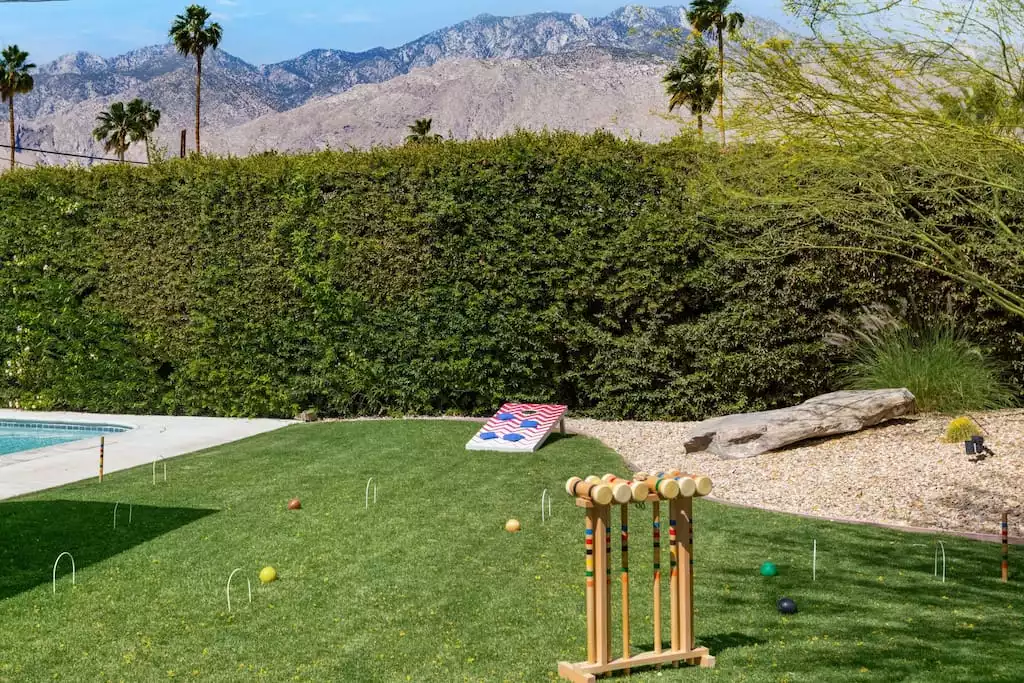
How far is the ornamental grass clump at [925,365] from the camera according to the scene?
42.4 ft

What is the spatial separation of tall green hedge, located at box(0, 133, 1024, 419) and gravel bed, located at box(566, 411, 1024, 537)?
2312 mm

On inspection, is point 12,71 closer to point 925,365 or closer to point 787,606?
point 925,365

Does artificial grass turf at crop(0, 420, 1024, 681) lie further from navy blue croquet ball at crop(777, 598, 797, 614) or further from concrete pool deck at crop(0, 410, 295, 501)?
concrete pool deck at crop(0, 410, 295, 501)

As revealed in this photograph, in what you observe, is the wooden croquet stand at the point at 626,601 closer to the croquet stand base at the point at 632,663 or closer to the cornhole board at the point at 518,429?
the croquet stand base at the point at 632,663

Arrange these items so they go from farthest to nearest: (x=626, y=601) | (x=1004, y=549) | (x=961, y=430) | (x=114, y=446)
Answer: (x=114, y=446) → (x=961, y=430) → (x=1004, y=549) → (x=626, y=601)

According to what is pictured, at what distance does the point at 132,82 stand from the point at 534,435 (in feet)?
654

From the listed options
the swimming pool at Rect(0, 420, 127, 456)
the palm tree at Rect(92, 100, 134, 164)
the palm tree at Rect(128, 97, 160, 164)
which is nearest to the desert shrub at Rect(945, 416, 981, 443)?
the swimming pool at Rect(0, 420, 127, 456)

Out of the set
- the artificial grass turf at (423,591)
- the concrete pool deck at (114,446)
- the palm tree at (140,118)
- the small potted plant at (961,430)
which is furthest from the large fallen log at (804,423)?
the palm tree at (140,118)

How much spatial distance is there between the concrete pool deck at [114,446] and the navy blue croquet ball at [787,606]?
7.75 metres

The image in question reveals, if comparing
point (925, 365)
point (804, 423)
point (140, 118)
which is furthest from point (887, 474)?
point (140, 118)

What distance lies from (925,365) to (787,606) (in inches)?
301

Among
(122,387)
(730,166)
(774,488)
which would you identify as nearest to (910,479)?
(774,488)

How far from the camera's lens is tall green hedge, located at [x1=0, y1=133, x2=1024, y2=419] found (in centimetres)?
1476

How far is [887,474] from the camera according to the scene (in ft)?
35.0
